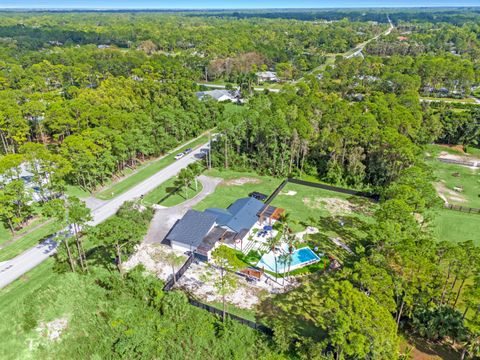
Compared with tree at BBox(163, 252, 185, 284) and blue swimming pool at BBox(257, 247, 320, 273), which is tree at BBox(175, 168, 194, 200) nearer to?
tree at BBox(163, 252, 185, 284)

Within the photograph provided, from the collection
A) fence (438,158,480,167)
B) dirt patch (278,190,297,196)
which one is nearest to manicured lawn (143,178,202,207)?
dirt patch (278,190,297,196)

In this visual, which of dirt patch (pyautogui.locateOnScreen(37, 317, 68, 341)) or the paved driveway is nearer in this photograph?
dirt patch (pyautogui.locateOnScreen(37, 317, 68, 341))

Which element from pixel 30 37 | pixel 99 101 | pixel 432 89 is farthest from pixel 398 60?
pixel 30 37

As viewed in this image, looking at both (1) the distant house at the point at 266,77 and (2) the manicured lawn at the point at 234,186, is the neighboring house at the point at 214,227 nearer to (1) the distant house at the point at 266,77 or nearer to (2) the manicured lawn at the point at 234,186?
(2) the manicured lawn at the point at 234,186

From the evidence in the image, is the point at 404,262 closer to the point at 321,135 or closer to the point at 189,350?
the point at 189,350

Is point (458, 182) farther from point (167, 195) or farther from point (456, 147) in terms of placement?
point (167, 195)
